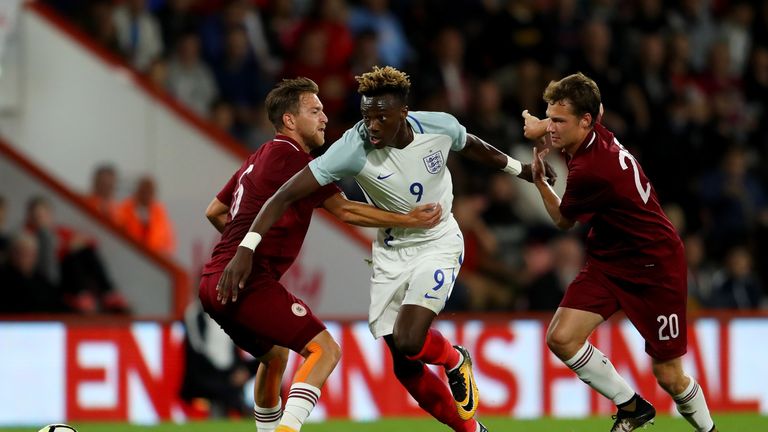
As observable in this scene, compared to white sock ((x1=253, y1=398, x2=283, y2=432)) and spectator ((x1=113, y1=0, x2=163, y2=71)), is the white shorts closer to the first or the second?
white sock ((x1=253, y1=398, x2=283, y2=432))

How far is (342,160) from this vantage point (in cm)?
728

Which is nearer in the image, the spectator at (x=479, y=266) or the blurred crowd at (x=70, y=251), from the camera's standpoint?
the blurred crowd at (x=70, y=251)

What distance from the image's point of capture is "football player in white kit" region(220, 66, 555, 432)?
7.30 m

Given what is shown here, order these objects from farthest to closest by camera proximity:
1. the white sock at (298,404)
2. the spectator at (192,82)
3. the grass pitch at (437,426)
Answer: the spectator at (192,82)
the grass pitch at (437,426)
the white sock at (298,404)

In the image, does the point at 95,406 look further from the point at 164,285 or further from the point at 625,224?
the point at 625,224

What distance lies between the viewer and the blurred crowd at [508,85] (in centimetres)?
1320

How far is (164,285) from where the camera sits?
12.4 m

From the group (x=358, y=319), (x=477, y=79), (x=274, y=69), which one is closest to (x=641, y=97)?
(x=477, y=79)

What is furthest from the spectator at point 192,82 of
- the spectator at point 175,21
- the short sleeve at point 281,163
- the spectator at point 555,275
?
the short sleeve at point 281,163

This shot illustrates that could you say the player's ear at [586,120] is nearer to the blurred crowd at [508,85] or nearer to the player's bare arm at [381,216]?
the player's bare arm at [381,216]

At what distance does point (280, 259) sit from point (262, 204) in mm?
318

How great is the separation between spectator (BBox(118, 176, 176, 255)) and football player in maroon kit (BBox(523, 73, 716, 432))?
5690 millimetres

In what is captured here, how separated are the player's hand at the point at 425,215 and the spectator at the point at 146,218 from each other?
219 inches

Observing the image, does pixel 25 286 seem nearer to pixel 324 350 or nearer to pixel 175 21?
pixel 175 21
